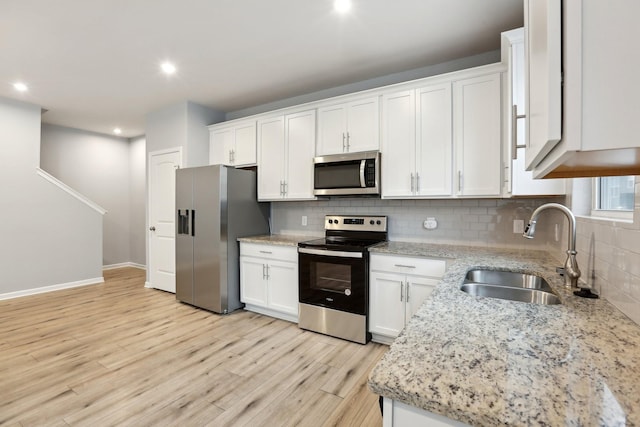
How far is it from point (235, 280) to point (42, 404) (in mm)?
1895

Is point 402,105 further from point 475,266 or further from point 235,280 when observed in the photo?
point 235,280

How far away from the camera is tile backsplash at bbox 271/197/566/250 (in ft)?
8.62

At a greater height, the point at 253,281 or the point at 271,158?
the point at 271,158

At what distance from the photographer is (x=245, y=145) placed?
392cm

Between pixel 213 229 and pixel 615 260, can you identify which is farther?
pixel 213 229

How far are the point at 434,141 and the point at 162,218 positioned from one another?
3814 millimetres

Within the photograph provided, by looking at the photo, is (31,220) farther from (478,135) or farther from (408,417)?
(478,135)

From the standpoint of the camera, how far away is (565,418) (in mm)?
518

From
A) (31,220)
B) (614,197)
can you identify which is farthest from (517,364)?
(31,220)

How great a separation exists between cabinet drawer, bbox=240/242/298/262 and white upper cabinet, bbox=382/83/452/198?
1.13 metres

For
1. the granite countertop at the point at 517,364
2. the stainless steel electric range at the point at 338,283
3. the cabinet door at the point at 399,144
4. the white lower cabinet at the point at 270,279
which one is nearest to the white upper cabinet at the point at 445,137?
the cabinet door at the point at 399,144

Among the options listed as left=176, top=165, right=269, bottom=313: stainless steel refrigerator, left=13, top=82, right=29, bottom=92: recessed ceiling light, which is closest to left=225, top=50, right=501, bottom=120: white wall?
left=176, top=165, right=269, bottom=313: stainless steel refrigerator

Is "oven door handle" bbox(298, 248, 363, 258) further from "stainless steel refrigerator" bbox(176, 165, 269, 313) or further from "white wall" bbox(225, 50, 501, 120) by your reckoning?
"white wall" bbox(225, 50, 501, 120)

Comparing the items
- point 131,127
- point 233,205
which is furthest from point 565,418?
point 131,127
